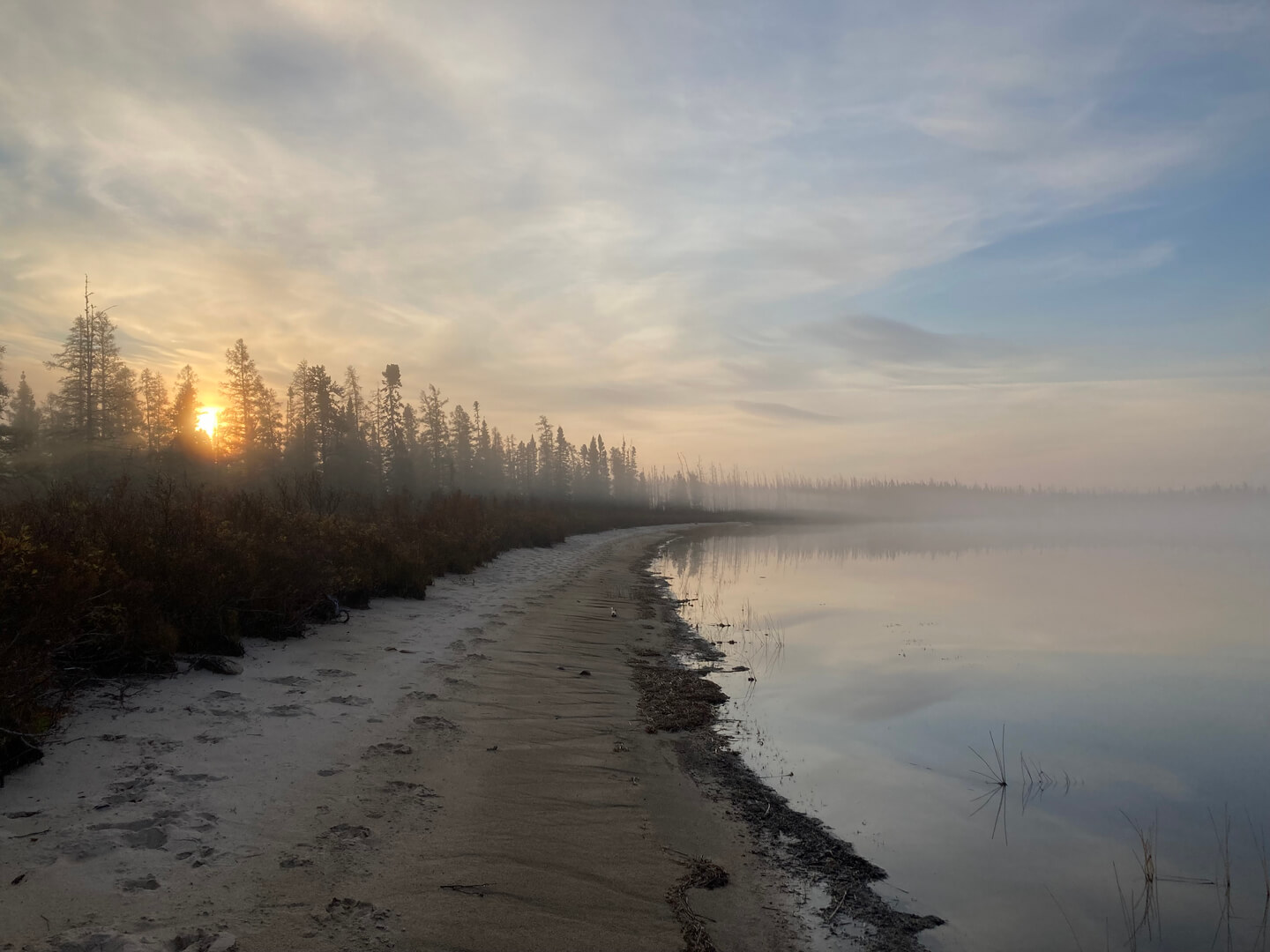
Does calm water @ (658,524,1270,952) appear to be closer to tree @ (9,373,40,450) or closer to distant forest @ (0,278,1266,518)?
distant forest @ (0,278,1266,518)

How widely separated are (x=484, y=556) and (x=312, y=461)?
43022 mm

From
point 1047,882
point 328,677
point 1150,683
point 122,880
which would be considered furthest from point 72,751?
point 1150,683

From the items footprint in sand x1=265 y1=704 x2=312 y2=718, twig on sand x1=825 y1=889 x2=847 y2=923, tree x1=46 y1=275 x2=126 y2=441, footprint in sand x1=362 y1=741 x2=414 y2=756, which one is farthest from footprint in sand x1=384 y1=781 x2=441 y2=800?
tree x1=46 y1=275 x2=126 y2=441

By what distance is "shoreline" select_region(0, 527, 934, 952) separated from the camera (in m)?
3.65

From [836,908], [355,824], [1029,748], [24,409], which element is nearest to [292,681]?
[355,824]

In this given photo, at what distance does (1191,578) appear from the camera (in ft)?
94.0

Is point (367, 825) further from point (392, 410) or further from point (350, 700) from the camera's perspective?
point (392, 410)

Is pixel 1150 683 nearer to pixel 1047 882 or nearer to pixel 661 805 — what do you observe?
pixel 1047 882

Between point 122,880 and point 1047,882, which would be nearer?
point 122,880

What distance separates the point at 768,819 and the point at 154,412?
288 feet

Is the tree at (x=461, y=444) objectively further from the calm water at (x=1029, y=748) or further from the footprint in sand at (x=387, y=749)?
the footprint in sand at (x=387, y=749)

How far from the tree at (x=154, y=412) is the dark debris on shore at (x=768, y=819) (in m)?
65.5

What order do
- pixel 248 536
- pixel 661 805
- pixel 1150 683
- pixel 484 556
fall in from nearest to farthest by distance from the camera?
pixel 661 805 → pixel 248 536 → pixel 1150 683 → pixel 484 556

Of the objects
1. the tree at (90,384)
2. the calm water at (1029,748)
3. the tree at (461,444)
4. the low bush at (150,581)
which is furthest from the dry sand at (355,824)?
the tree at (461,444)
